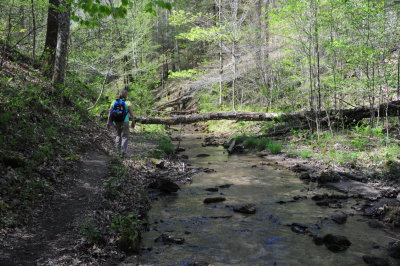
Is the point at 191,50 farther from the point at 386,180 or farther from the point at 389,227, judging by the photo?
the point at 389,227

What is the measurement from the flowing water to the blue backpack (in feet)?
9.69

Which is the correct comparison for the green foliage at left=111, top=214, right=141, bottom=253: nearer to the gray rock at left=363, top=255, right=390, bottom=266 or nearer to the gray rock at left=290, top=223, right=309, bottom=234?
the gray rock at left=290, top=223, right=309, bottom=234

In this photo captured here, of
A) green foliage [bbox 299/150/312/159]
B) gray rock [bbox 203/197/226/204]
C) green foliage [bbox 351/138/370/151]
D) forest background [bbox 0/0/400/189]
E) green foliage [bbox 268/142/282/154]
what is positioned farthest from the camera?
green foliage [bbox 268/142/282/154]

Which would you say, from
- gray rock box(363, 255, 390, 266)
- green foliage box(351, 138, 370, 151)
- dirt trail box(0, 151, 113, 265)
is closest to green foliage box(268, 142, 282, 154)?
green foliage box(351, 138, 370, 151)

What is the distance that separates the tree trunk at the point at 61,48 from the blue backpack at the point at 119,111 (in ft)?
10.3

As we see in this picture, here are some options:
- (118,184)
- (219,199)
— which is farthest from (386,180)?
(118,184)

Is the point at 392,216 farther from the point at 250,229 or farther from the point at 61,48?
the point at 61,48

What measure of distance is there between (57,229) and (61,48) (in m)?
7.73

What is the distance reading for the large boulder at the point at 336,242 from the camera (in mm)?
4820

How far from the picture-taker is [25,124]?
6.96m

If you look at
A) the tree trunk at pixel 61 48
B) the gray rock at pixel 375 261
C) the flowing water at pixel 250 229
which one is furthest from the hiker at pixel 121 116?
the gray rock at pixel 375 261

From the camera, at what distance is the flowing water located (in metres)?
4.56

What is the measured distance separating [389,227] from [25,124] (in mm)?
8857

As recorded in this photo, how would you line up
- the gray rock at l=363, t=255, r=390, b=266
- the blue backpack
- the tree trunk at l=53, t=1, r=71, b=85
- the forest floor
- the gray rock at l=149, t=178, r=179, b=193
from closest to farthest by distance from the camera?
the forest floor
the gray rock at l=363, t=255, r=390, b=266
the gray rock at l=149, t=178, r=179, b=193
the blue backpack
the tree trunk at l=53, t=1, r=71, b=85
